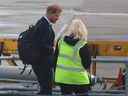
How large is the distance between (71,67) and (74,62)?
0.29 ft

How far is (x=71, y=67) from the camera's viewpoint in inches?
329

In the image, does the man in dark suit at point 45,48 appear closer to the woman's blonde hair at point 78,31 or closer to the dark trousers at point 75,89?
the dark trousers at point 75,89

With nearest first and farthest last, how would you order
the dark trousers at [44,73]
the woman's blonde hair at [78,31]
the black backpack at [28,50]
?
1. the woman's blonde hair at [78,31]
2. the black backpack at [28,50]
3. the dark trousers at [44,73]

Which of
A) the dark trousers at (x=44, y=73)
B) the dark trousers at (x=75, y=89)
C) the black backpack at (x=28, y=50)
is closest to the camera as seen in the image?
the dark trousers at (x=75, y=89)

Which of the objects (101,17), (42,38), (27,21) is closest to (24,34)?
(42,38)

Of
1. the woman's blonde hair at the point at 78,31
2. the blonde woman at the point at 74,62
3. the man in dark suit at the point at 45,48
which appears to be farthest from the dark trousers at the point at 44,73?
the woman's blonde hair at the point at 78,31

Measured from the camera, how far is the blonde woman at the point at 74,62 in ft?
27.0

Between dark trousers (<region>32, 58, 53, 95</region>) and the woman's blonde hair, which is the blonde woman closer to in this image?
the woman's blonde hair

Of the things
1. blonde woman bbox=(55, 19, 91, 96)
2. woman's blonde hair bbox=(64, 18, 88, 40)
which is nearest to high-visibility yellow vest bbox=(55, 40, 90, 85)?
blonde woman bbox=(55, 19, 91, 96)

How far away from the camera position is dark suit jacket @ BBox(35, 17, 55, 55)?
8883 millimetres

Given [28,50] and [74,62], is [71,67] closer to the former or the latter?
[74,62]

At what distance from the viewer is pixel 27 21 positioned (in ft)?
76.9

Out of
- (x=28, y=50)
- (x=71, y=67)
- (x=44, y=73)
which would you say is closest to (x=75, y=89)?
(x=71, y=67)

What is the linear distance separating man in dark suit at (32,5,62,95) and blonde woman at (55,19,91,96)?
1.57ft
